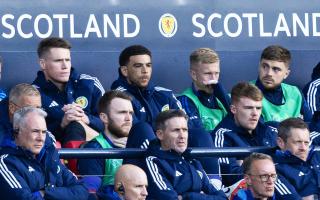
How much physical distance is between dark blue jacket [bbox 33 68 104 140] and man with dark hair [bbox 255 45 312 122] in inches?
50.3

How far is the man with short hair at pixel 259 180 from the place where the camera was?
31.9 ft

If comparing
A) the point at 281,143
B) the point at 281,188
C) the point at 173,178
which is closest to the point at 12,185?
the point at 173,178

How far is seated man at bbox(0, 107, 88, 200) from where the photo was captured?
9188 mm

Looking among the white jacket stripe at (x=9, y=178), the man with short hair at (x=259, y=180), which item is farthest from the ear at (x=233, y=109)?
the white jacket stripe at (x=9, y=178)

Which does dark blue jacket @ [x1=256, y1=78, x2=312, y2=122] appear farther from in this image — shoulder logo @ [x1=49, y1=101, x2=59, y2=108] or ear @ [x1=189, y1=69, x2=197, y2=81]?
→ shoulder logo @ [x1=49, y1=101, x2=59, y2=108]

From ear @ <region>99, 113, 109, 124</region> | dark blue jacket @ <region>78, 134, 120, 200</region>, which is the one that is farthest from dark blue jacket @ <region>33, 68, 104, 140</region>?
dark blue jacket @ <region>78, 134, 120, 200</region>

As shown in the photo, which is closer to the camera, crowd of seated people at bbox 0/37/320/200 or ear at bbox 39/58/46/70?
crowd of seated people at bbox 0/37/320/200

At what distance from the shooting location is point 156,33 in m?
12.8

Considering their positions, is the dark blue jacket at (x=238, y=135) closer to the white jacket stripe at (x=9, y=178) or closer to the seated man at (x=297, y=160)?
the seated man at (x=297, y=160)

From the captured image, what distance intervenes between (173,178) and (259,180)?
1.83 ft

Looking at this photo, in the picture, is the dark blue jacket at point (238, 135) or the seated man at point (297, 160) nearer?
the seated man at point (297, 160)

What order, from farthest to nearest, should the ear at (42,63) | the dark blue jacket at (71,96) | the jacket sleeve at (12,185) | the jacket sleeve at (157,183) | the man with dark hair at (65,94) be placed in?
the ear at (42,63) < the dark blue jacket at (71,96) < the man with dark hair at (65,94) < the jacket sleeve at (157,183) < the jacket sleeve at (12,185)

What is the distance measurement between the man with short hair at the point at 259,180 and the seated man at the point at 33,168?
1083 mm

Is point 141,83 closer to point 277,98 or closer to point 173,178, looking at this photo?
point 277,98
